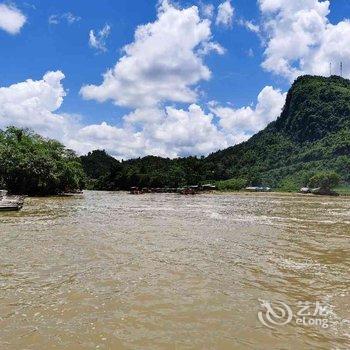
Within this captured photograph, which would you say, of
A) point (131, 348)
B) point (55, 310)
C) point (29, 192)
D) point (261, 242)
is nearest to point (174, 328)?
point (131, 348)

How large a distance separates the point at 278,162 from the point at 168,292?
170m

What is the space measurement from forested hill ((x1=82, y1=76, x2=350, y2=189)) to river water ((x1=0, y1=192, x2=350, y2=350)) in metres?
99.9

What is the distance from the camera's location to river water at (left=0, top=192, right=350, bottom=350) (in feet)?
21.9

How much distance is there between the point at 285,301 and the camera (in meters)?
8.72

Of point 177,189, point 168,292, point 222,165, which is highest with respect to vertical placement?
point 222,165

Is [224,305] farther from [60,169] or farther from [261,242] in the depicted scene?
[60,169]

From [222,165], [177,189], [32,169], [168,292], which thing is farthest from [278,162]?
[168,292]

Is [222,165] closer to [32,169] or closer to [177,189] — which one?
[177,189]

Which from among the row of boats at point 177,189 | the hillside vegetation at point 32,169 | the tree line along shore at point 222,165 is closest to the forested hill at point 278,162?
the tree line along shore at point 222,165

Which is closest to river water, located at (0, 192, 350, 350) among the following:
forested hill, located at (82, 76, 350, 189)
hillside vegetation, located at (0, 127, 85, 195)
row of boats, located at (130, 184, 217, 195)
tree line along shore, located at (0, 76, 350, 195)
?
hillside vegetation, located at (0, 127, 85, 195)

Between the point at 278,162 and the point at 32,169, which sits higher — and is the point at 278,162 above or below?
above

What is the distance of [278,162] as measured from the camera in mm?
173125

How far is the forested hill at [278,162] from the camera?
4830 inches

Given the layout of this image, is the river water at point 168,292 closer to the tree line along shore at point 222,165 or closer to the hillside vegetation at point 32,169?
the hillside vegetation at point 32,169
